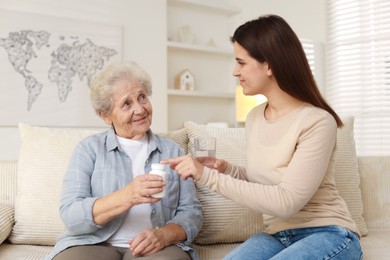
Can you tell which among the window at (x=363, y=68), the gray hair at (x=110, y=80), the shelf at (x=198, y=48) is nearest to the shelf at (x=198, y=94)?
the shelf at (x=198, y=48)

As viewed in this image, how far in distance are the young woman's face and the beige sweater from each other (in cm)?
13

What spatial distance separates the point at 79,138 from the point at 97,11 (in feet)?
9.68

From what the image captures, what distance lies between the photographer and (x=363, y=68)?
4.42 metres

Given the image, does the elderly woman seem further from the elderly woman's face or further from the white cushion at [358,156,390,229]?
the white cushion at [358,156,390,229]

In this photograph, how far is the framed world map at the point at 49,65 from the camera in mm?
3951

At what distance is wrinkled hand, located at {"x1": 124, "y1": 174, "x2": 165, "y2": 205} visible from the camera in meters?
1.27

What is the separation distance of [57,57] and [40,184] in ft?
8.92

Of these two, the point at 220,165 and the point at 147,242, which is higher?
the point at 220,165

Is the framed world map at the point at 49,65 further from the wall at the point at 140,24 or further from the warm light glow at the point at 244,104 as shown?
the warm light glow at the point at 244,104

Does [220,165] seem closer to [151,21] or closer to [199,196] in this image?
[199,196]

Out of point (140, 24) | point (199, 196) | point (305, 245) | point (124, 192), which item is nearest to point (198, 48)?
point (140, 24)

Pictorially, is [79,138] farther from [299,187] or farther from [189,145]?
[299,187]

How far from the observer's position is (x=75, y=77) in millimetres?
4277

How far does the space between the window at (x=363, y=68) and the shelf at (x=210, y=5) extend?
1.33 metres
